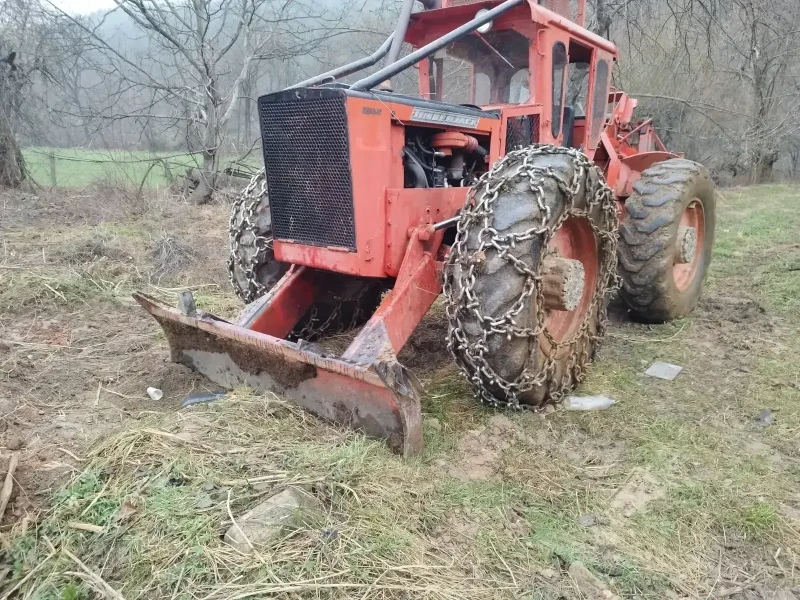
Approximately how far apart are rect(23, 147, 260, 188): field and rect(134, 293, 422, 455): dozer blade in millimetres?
8896

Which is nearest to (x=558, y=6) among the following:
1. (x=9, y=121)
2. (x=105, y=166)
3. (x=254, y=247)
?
(x=254, y=247)

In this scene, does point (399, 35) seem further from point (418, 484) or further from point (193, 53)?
point (193, 53)

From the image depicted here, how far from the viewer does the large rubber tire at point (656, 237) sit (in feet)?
15.7

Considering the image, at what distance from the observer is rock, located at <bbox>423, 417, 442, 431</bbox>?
341cm

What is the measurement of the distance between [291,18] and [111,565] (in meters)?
11.2

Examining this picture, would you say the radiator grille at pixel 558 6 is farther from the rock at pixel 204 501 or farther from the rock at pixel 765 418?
the rock at pixel 204 501

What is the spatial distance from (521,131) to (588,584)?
9.91 feet

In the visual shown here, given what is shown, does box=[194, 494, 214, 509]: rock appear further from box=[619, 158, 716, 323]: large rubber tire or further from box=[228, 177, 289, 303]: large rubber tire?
box=[619, 158, 716, 323]: large rubber tire

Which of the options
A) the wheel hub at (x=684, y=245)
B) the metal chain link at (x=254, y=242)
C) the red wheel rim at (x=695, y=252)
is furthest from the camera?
the red wheel rim at (x=695, y=252)

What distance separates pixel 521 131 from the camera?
4.41 m

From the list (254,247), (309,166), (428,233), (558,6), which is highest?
(558,6)

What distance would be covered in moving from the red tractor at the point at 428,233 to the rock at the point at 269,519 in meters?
0.63

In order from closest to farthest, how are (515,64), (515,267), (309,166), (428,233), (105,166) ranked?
(515,267) < (309,166) < (428,233) < (515,64) < (105,166)

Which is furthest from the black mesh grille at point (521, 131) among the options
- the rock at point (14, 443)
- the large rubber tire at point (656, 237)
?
the rock at point (14, 443)
